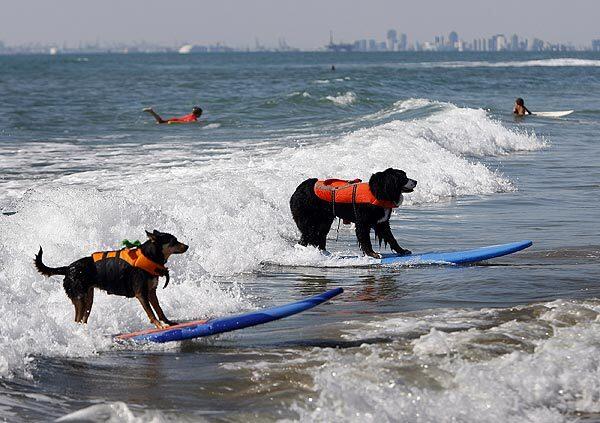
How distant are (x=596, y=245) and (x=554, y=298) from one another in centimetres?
284

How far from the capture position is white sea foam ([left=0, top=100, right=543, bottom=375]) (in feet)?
25.3

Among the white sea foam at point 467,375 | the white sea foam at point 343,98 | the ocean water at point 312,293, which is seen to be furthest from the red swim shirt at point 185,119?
the white sea foam at point 467,375

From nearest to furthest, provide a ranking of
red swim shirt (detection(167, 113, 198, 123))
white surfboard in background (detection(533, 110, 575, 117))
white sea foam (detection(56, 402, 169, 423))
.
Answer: white sea foam (detection(56, 402, 169, 423)) < red swim shirt (detection(167, 113, 198, 123)) < white surfboard in background (detection(533, 110, 575, 117))

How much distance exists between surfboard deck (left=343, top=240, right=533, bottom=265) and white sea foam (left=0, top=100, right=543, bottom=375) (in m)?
0.86

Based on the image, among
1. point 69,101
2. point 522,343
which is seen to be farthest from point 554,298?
point 69,101

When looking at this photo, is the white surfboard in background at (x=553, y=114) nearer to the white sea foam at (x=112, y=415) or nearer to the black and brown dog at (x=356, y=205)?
the black and brown dog at (x=356, y=205)

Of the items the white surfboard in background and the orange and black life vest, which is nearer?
the orange and black life vest

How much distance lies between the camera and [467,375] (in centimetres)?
611

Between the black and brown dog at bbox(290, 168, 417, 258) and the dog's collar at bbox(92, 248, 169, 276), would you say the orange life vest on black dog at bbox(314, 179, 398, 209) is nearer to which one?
the black and brown dog at bbox(290, 168, 417, 258)

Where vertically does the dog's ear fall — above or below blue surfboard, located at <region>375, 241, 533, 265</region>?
above

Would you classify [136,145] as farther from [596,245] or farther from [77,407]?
[77,407]

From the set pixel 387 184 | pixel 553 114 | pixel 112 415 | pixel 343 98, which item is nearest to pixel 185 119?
pixel 343 98

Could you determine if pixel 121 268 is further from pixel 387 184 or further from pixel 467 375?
pixel 387 184

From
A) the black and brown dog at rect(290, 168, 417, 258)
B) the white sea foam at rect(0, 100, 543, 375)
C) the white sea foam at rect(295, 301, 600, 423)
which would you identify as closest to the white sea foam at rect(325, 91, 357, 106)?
the white sea foam at rect(0, 100, 543, 375)
